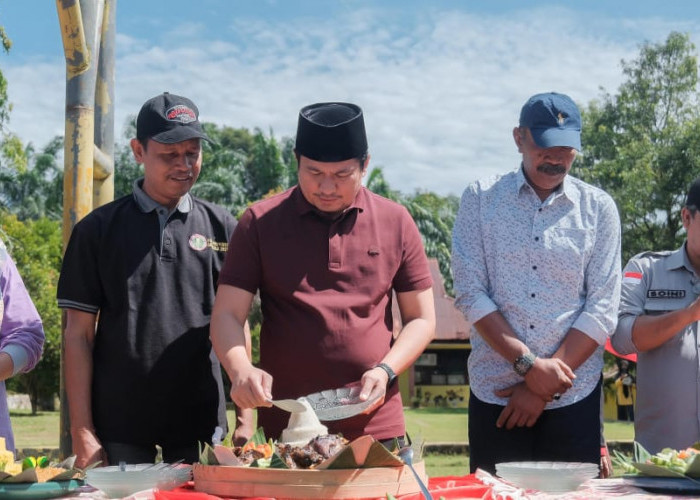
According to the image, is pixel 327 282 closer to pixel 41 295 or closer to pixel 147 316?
pixel 147 316

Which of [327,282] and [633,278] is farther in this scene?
[633,278]

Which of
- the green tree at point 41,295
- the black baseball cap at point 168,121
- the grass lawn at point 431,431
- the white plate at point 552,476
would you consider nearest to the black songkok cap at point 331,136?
the black baseball cap at point 168,121

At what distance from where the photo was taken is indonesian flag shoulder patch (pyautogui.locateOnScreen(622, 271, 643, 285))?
13.5 feet

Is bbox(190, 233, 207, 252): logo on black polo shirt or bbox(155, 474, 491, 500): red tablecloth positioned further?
bbox(190, 233, 207, 252): logo on black polo shirt

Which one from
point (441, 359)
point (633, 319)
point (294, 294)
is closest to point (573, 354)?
point (633, 319)

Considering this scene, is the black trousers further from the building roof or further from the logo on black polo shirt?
the building roof

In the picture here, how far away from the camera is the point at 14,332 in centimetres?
350

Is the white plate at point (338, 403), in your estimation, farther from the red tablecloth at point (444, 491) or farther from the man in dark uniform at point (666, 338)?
the man in dark uniform at point (666, 338)

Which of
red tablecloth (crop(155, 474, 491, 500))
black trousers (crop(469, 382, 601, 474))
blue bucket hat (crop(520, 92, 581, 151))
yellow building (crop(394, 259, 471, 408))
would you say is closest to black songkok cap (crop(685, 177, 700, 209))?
blue bucket hat (crop(520, 92, 581, 151))

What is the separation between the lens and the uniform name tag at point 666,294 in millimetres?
4031

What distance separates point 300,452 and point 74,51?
2.53 m

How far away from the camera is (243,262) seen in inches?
130

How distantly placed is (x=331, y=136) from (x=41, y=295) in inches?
1012

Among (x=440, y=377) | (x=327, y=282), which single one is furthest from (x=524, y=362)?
(x=440, y=377)
